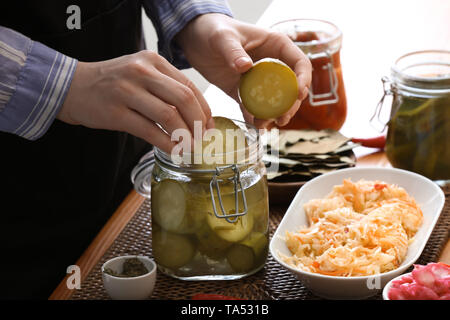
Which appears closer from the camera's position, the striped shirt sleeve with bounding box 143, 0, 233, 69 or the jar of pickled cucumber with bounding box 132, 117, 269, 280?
the jar of pickled cucumber with bounding box 132, 117, 269, 280

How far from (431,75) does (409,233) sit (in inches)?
18.9

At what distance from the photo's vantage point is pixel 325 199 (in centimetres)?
128

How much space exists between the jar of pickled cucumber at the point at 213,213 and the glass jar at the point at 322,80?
498mm

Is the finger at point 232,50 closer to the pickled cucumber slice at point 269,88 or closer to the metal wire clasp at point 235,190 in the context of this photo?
the pickled cucumber slice at point 269,88

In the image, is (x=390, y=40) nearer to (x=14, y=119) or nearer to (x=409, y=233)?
(x=409, y=233)

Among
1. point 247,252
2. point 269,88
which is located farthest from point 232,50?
point 247,252

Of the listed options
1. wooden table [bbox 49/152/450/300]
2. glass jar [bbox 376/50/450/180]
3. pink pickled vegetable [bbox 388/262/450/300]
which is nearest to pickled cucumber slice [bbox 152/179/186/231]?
wooden table [bbox 49/152/450/300]

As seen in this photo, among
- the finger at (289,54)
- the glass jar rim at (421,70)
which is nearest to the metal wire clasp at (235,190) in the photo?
the finger at (289,54)

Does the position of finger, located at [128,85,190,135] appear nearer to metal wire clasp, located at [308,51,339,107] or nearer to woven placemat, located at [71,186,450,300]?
woven placemat, located at [71,186,450,300]

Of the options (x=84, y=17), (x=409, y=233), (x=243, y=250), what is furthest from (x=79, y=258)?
(x=409, y=233)

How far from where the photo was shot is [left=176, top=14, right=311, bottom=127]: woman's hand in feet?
3.94

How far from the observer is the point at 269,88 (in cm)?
113

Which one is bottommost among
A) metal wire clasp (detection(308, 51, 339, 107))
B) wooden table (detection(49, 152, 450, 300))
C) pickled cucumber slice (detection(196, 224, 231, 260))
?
wooden table (detection(49, 152, 450, 300))

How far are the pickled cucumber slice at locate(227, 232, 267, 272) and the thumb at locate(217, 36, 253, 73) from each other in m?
0.28
